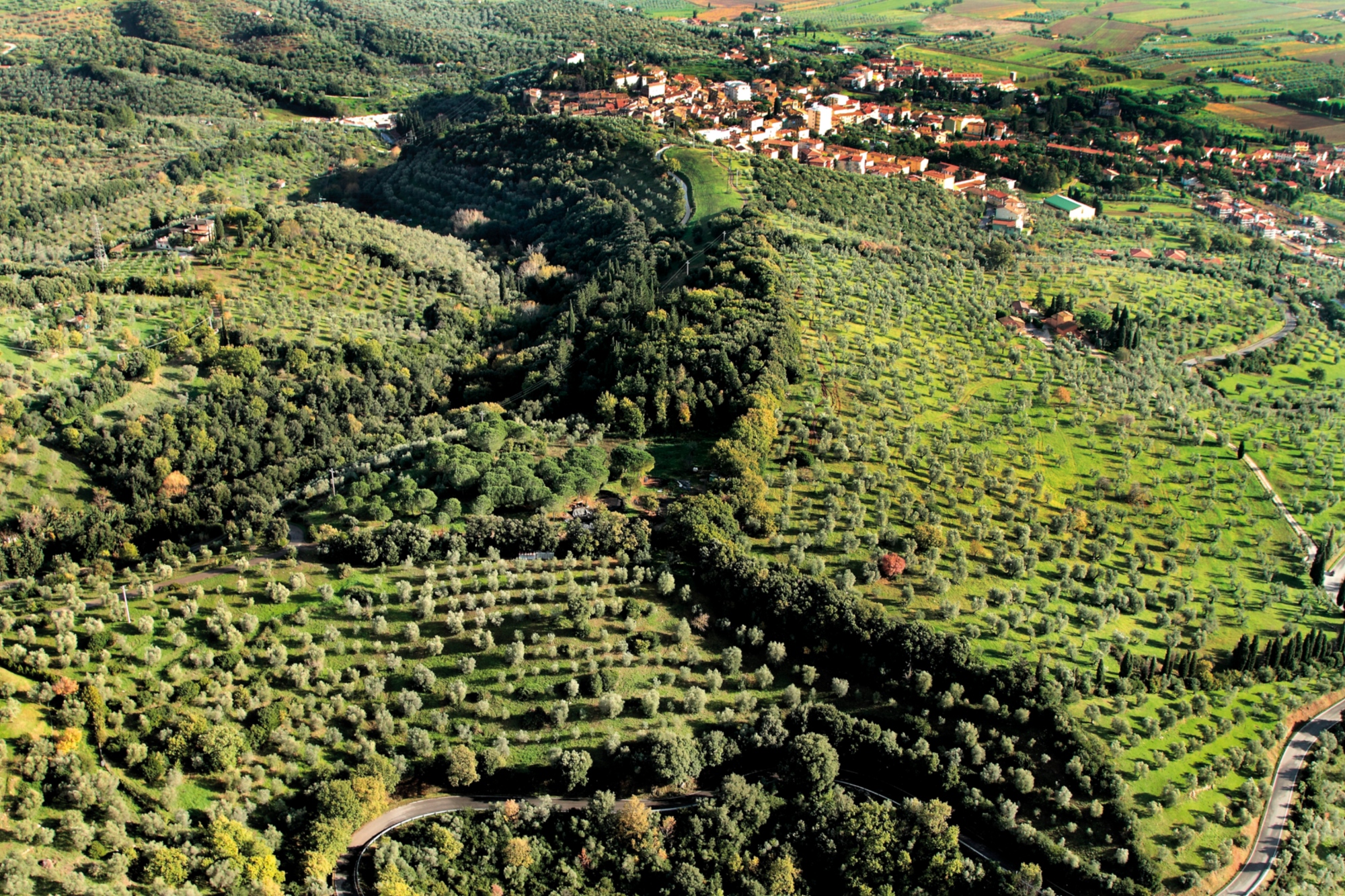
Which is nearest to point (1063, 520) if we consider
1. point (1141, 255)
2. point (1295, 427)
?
point (1295, 427)

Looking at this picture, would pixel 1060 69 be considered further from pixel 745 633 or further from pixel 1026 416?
pixel 745 633

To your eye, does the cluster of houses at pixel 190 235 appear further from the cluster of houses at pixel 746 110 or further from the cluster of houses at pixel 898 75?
the cluster of houses at pixel 898 75

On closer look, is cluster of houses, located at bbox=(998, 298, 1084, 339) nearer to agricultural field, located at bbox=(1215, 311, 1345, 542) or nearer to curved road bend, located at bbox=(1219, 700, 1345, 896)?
agricultural field, located at bbox=(1215, 311, 1345, 542)

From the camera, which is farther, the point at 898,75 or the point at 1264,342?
the point at 898,75

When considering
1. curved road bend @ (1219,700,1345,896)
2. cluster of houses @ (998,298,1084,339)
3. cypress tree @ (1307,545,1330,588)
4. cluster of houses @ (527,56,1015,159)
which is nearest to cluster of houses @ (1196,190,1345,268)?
cluster of houses @ (527,56,1015,159)

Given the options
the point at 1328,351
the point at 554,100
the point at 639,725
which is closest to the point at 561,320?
the point at 639,725

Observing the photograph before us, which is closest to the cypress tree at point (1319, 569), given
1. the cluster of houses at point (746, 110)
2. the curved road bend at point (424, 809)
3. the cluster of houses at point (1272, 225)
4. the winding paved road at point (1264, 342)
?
the winding paved road at point (1264, 342)

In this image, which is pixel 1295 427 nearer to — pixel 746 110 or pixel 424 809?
A: pixel 424 809
